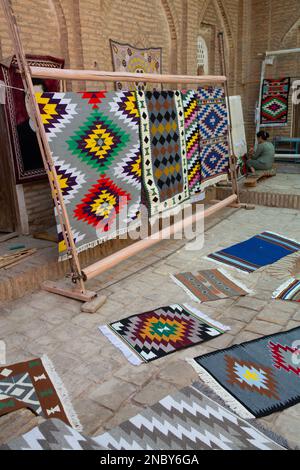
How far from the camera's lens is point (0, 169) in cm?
527

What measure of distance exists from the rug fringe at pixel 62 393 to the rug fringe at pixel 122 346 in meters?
0.50

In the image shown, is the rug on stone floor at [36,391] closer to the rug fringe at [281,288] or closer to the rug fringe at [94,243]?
the rug fringe at [94,243]

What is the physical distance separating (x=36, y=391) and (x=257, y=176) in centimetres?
678

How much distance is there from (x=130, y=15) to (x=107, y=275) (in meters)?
4.40

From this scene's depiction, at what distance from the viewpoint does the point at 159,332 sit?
131 inches

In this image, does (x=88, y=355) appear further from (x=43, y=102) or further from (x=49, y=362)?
(x=43, y=102)

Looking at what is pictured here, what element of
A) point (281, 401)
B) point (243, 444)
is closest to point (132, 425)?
point (243, 444)

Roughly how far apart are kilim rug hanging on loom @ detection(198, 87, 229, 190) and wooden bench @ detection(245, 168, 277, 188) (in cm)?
158

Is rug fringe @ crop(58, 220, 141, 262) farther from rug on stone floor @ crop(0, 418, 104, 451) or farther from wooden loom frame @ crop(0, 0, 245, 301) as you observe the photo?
rug on stone floor @ crop(0, 418, 104, 451)

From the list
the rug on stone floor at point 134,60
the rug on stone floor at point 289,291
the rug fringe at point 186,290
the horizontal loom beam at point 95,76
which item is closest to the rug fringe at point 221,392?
the rug fringe at point 186,290

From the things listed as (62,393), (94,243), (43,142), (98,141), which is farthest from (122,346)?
(98,141)

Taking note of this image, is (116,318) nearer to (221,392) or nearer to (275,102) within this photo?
(221,392)

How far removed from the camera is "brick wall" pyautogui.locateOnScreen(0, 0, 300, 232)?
5203mm

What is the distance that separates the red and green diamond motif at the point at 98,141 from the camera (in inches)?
152
